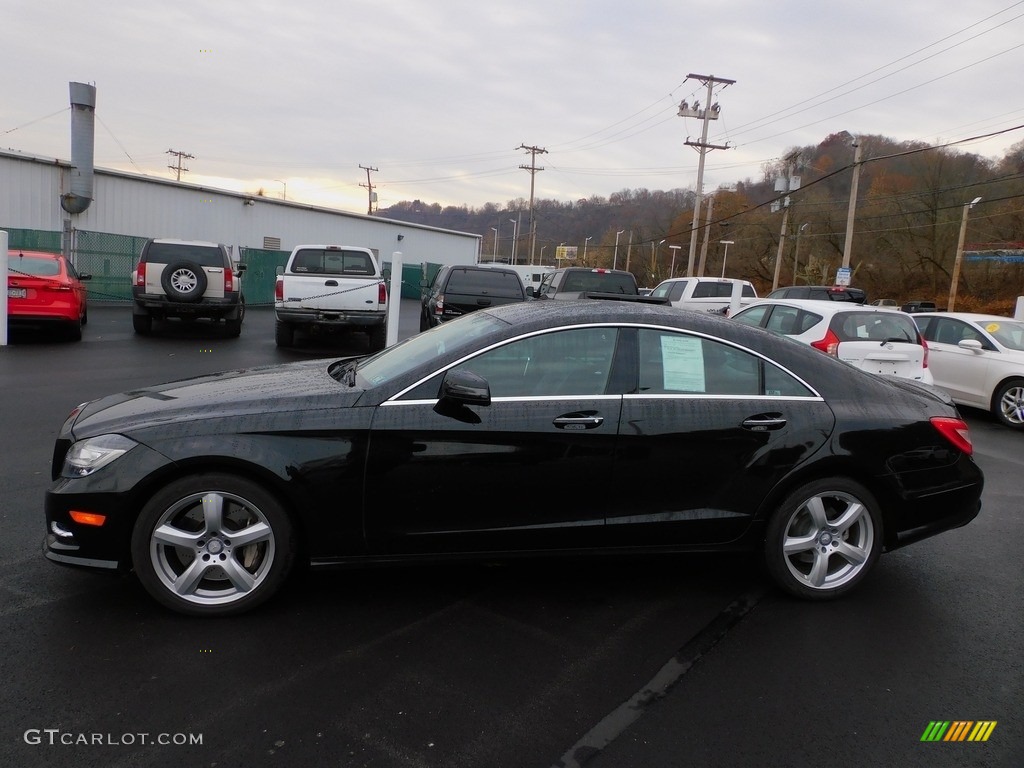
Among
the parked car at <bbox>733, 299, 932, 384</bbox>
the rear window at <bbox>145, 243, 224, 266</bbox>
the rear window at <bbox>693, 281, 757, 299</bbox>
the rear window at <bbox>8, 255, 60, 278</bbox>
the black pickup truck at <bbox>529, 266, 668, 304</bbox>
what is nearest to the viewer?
the parked car at <bbox>733, 299, 932, 384</bbox>

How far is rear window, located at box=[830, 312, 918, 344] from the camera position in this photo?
9328 mm

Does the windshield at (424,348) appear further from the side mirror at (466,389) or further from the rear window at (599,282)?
the rear window at (599,282)

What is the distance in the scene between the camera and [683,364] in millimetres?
3951

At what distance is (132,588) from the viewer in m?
3.79

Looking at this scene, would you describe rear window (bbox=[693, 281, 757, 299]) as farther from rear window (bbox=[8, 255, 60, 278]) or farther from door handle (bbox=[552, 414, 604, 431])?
door handle (bbox=[552, 414, 604, 431])

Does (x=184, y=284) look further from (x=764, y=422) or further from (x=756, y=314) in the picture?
(x=764, y=422)

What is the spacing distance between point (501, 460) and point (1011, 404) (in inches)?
359

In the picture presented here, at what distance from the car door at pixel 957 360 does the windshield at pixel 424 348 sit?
8.76 m

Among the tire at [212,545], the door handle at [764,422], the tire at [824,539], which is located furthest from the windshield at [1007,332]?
the tire at [212,545]

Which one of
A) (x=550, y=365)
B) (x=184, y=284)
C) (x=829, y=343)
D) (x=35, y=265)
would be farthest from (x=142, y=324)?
(x=550, y=365)

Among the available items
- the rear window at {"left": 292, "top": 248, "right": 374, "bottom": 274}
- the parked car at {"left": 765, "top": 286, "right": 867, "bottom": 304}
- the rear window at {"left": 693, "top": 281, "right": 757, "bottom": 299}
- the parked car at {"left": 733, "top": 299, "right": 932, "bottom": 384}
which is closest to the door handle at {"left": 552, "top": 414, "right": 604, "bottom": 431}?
the parked car at {"left": 733, "top": 299, "right": 932, "bottom": 384}

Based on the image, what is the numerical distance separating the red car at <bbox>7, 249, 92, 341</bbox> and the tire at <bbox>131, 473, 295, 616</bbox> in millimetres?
10897

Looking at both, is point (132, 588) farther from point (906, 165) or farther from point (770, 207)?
point (770, 207)

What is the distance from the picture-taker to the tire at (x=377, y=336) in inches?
546
